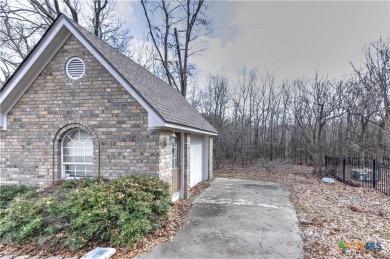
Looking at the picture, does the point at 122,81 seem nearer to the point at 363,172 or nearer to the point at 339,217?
the point at 339,217

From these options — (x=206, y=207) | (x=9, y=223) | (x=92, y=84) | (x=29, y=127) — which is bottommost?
(x=206, y=207)

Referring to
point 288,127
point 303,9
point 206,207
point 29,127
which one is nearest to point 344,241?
point 206,207

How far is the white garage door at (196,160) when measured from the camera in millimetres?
10860

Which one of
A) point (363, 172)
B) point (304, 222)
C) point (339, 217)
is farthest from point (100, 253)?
point (363, 172)

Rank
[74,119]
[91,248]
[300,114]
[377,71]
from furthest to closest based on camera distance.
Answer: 1. [300,114]
2. [377,71]
3. [74,119]
4. [91,248]

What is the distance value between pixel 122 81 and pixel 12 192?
4.32 meters

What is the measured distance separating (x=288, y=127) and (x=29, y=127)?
65.1 ft

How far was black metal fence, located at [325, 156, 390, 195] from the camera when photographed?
10.7 metres

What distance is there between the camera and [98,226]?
4.61 m

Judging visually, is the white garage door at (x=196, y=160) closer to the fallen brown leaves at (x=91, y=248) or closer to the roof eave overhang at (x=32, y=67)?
the fallen brown leaves at (x=91, y=248)

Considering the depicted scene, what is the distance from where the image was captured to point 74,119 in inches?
271

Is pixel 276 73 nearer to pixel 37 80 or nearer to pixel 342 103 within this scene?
pixel 342 103

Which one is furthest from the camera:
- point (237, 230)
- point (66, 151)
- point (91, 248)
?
point (66, 151)

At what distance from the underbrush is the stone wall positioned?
4.02ft
